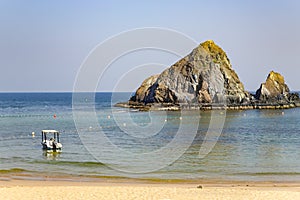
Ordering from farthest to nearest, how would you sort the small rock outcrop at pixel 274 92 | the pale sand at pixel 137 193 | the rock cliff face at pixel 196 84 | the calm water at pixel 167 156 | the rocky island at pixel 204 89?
the small rock outcrop at pixel 274 92 → the rock cliff face at pixel 196 84 → the rocky island at pixel 204 89 → the calm water at pixel 167 156 → the pale sand at pixel 137 193

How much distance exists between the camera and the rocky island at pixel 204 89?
105 meters

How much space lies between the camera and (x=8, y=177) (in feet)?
86.4

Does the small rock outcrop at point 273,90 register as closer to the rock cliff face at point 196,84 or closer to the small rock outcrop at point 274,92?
the small rock outcrop at point 274,92

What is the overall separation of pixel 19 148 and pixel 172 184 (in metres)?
19.4

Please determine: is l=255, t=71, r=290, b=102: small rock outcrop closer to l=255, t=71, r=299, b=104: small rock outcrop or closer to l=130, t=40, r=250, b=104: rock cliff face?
l=255, t=71, r=299, b=104: small rock outcrop

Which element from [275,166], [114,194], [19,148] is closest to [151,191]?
[114,194]

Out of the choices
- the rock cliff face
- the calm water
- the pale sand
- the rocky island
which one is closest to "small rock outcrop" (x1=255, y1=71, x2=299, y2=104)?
the rocky island

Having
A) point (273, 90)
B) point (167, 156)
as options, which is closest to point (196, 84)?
point (273, 90)

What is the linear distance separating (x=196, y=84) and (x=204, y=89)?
114 inches

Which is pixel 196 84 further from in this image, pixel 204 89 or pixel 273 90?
pixel 273 90

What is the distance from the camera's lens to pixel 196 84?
109688 millimetres

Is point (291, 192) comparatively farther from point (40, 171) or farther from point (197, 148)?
point (197, 148)

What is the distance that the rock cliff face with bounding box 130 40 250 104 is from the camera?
106062 mm

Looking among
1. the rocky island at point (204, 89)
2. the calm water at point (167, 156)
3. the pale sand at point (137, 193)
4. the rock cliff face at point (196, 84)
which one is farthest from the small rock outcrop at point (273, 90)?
the pale sand at point (137, 193)
